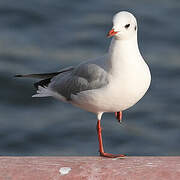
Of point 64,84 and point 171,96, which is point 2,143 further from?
point 64,84

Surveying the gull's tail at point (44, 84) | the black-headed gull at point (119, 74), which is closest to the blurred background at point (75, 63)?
the gull's tail at point (44, 84)

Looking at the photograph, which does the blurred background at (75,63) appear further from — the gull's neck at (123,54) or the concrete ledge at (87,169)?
the concrete ledge at (87,169)

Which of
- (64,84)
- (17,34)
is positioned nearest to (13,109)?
(17,34)

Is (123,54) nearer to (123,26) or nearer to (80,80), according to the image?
(123,26)

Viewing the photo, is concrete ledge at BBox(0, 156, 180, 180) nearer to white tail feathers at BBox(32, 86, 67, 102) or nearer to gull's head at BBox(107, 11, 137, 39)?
gull's head at BBox(107, 11, 137, 39)

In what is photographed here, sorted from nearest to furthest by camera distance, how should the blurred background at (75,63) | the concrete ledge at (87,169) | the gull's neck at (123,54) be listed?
the concrete ledge at (87,169) → the gull's neck at (123,54) → the blurred background at (75,63)

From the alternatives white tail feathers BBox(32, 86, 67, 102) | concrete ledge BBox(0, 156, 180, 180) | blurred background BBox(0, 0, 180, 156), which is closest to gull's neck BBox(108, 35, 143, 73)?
concrete ledge BBox(0, 156, 180, 180)

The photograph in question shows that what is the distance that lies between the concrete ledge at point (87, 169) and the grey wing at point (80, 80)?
957 mm

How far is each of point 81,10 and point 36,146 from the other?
453cm

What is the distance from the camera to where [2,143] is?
10492 millimetres

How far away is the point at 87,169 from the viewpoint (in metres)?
4.15

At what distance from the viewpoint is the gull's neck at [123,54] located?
4910 millimetres

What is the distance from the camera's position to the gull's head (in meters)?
4.77

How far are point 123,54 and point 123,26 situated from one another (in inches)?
9.9
